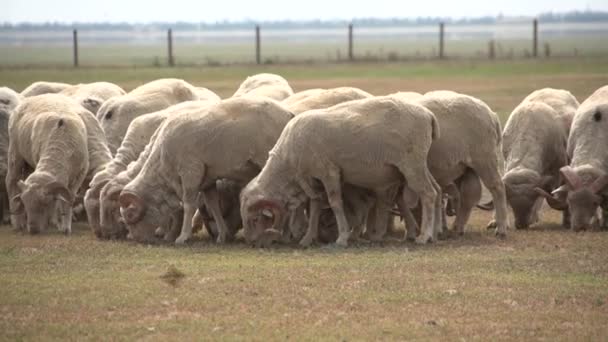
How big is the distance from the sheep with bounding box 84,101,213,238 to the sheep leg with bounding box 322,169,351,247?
228 cm

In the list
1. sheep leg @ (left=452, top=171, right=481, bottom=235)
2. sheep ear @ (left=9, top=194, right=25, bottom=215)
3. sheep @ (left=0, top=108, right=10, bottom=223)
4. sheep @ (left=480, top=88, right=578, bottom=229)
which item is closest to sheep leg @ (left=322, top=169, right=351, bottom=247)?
sheep leg @ (left=452, top=171, right=481, bottom=235)

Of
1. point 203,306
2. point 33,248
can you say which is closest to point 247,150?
point 33,248

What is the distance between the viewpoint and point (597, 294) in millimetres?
14414

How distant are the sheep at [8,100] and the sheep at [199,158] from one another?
4.42 m

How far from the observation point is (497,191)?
18.8m

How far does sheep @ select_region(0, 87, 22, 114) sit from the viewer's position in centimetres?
2253

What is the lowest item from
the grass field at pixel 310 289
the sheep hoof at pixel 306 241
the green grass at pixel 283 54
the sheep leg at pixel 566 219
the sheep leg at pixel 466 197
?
the green grass at pixel 283 54

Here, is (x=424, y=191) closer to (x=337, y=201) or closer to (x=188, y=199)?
(x=337, y=201)

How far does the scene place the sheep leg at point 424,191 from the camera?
17.7m

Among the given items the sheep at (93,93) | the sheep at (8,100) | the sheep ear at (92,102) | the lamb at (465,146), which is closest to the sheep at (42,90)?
the sheep at (93,93)

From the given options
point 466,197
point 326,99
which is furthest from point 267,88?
point 466,197

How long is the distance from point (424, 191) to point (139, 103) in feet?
20.9

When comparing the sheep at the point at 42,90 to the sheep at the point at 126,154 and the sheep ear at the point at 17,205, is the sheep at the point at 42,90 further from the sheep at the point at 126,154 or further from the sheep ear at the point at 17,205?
the sheep ear at the point at 17,205

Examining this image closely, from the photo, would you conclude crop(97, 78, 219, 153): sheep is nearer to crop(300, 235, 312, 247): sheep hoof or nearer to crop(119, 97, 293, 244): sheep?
crop(119, 97, 293, 244): sheep
